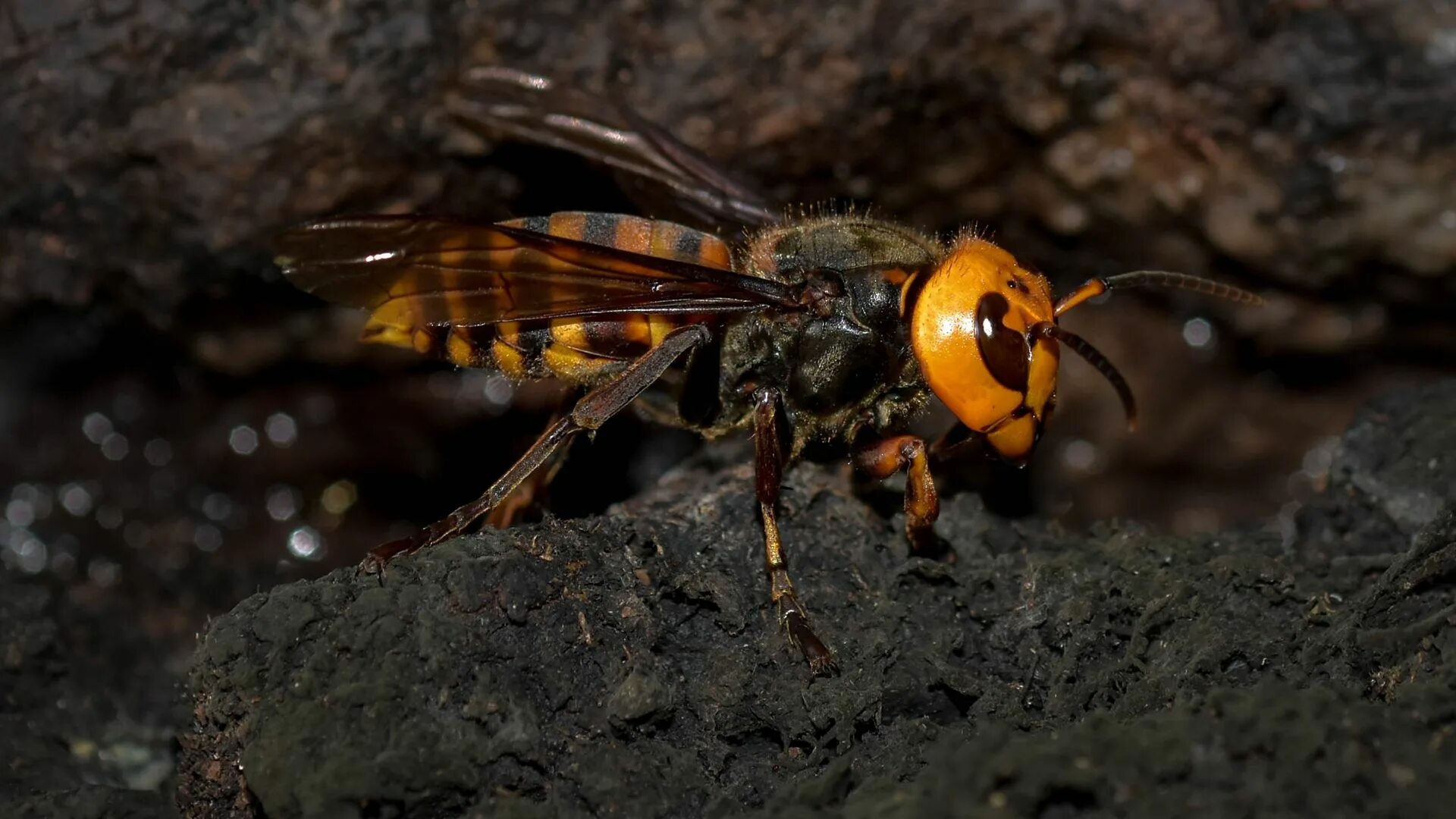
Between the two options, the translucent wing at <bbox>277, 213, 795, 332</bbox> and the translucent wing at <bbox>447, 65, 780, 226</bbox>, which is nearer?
the translucent wing at <bbox>277, 213, 795, 332</bbox>

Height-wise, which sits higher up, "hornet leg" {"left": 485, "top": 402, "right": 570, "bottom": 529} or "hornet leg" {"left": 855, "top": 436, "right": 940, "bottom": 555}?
"hornet leg" {"left": 855, "top": 436, "right": 940, "bottom": 555}

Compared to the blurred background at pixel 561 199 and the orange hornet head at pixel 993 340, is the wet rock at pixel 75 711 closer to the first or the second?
the blurred background at pixel 561 199

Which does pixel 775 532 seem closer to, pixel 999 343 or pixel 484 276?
A: pixel 999 343

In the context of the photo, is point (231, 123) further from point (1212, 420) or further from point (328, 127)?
point (1212, 420)

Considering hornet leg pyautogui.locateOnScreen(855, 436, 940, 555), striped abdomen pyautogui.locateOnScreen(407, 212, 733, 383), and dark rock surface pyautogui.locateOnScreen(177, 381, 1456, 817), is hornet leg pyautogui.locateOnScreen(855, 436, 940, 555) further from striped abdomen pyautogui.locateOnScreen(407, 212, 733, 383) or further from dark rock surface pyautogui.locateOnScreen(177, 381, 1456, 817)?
striped abdomen pyautogui.locateOnScreen(407, 212, 733, 383)

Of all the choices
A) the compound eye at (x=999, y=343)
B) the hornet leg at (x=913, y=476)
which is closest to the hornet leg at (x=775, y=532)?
the hornet leg at (x=913, y=476)

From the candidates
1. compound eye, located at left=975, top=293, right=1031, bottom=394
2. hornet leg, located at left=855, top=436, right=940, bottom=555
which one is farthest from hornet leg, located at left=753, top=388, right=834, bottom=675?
compound eye, located at left=975, top=293, right=1031, bottom=394

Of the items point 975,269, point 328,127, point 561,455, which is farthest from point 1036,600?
point 328,127
